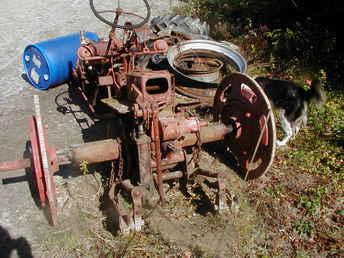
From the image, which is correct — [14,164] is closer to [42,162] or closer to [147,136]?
[42,162]

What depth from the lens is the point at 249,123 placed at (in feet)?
13.1

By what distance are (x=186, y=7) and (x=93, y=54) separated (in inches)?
219

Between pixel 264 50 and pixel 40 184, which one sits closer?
pixel 40 184

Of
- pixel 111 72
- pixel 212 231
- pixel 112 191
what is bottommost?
pixel 212 231

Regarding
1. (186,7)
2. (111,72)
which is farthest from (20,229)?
(186,7)

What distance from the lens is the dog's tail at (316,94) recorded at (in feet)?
17.8

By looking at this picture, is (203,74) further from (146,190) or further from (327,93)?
(146,190)

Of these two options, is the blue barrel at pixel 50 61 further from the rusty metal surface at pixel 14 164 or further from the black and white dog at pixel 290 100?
the black and white dog at pixel 290 100

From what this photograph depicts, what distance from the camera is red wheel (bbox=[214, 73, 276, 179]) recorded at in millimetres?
3658

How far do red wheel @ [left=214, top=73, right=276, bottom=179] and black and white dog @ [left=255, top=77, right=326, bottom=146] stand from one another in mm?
1024

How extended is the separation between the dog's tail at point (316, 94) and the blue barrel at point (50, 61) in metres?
4.05

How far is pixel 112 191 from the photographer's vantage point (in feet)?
12.1

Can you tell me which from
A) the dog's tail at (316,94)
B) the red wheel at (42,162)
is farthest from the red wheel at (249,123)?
the red wheel at (42,162)

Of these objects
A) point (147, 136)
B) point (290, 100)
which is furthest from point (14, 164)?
point (290, 100)
